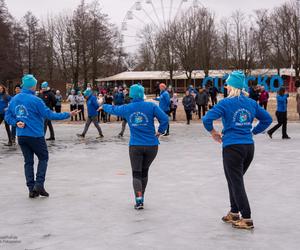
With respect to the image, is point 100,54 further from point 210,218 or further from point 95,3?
point 210,218

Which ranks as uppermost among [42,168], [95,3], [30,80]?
[95,3]

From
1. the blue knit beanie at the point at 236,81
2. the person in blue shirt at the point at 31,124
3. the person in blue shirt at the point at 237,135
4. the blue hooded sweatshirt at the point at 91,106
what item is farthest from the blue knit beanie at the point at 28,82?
the blue hooded sweatshirt at the point at 91,106

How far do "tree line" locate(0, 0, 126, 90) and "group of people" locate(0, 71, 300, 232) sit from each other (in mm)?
45861

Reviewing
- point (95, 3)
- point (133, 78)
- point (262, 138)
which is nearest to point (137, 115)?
point (262, 138)

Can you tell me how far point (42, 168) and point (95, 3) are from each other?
51.8 metres

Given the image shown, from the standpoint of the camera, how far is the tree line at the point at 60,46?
5469cm

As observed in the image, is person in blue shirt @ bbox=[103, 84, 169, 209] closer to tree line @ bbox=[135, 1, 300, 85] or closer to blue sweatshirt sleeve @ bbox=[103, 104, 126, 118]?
blue sweatshirt sleeve @ bbox=[103, 104, 126, 118]

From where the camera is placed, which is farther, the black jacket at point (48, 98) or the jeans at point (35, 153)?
the black jacket at point (48, 98)

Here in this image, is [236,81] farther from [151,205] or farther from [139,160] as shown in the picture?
[151,205]

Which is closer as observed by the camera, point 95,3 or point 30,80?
point 30,80

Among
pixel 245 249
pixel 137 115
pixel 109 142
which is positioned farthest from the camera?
pixel 109 142

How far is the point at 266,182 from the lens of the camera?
807 cm

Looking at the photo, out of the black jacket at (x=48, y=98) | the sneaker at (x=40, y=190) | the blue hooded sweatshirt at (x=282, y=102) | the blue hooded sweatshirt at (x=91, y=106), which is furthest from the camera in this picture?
the blue hooded sweatshirt at (x=91, y=106)

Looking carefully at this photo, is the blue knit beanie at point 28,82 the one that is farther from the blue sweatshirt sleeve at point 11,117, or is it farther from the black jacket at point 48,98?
the black jacket at point 48,98
